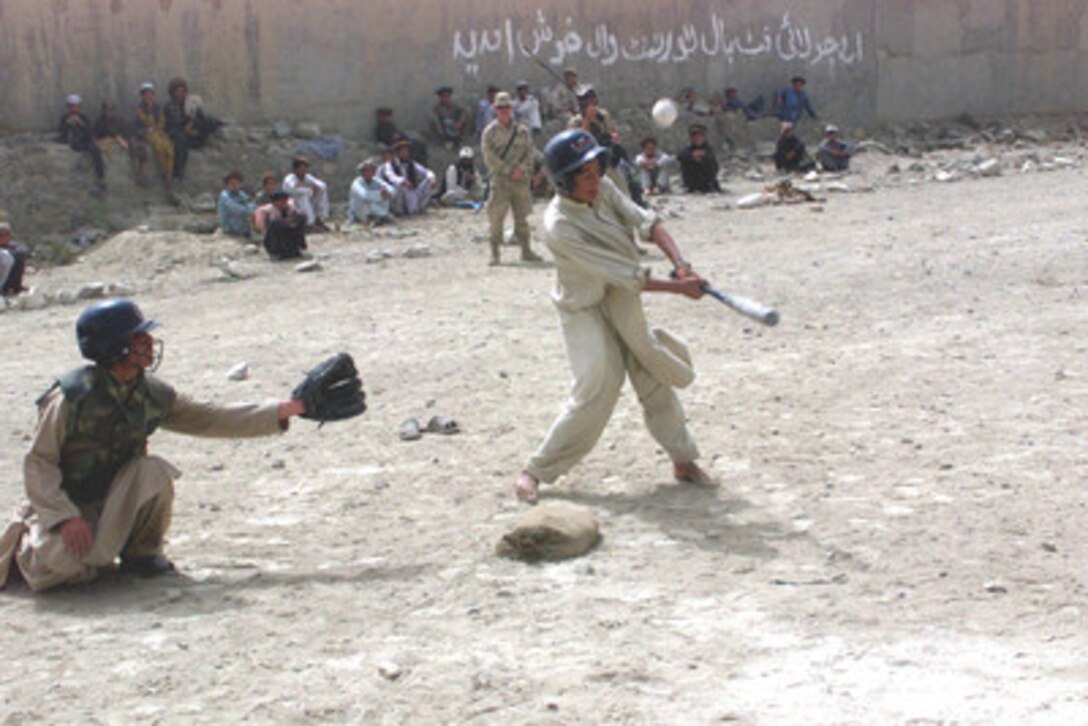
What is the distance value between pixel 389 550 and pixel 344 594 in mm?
551

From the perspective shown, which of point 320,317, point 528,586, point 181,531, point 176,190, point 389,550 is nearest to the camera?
point 528,586

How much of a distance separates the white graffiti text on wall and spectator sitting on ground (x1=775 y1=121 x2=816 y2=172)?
7.42 feet

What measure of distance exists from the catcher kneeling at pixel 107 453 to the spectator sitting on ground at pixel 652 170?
14230 mm

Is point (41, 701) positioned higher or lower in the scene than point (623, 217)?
lower

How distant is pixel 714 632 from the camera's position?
453cm

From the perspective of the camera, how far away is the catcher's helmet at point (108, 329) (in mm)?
4930

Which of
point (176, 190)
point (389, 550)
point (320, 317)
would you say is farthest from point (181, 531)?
point (176, 190)

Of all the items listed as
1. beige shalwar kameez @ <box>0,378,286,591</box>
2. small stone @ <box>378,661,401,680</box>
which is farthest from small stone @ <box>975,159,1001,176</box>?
small stone @ <box>378,661,401,680</box>

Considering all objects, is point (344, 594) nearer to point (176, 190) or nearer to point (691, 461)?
point (691, 461)

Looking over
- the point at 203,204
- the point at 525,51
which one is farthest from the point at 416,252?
the point at 525,51

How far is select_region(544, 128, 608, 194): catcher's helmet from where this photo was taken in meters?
5.70

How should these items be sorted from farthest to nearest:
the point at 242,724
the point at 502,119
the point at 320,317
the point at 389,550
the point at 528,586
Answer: the point at 502,119
the point at 320,317
the point at 389,550
the point at 528,586
the point at 242,724

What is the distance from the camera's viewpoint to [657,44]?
73.0 feet

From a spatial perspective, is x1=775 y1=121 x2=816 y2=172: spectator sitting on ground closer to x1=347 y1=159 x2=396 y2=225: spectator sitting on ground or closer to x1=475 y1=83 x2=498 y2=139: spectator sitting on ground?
x1=475 y1=83 x2=498 y2=139: spectator sitting on ground
